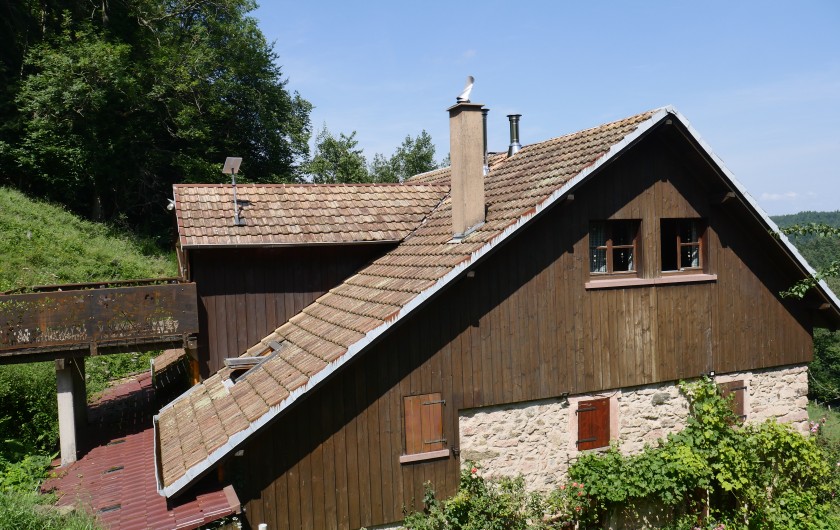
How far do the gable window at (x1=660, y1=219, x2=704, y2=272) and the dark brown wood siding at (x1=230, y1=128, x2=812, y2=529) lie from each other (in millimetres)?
218

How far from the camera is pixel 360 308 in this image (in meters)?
9.41

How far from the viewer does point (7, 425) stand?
11781 millimetres

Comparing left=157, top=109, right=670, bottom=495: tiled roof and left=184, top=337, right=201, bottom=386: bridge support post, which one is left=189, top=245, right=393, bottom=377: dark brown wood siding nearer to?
left=184, top=337, right=201, bottom=386: bridge support post

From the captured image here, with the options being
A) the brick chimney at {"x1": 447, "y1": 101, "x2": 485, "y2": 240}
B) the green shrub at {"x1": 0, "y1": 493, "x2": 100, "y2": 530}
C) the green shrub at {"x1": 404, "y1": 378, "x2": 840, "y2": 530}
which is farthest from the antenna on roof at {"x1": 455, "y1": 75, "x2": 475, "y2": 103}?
the green shrub at {"x1": 0, "y1": 493, "x2": 100, "y2": 530}

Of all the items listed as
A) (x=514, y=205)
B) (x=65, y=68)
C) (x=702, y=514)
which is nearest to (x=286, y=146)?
(x=65, y=68)

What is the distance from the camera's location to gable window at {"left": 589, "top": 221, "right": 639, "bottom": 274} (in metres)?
10.1

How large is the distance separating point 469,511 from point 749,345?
6.30 metres

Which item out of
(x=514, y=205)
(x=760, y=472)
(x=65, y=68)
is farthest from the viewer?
(x=65, y=68)

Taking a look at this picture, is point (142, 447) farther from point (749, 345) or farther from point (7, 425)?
point (749, 345)

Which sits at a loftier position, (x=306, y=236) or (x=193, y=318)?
(x=306, y=236)

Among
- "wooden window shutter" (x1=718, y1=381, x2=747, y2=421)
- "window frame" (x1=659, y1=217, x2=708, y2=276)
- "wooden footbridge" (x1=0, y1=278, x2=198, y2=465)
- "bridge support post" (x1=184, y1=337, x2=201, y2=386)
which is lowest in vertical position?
"wooden window shutter" (x1=718, y1=381, x2=747, y2=421)

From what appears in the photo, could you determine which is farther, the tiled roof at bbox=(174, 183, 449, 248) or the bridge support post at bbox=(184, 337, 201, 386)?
the tiled roof at bbox=(174, 183, 449, 248)

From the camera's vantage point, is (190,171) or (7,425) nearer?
(7,425)

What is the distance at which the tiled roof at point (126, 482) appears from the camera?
23.0 feet
